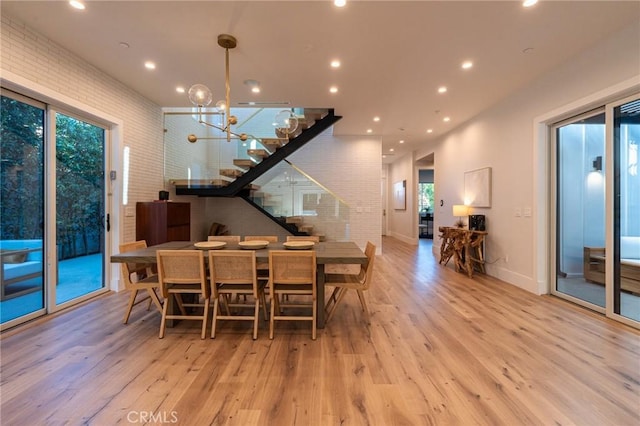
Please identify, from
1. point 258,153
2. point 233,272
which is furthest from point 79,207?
point 258,153

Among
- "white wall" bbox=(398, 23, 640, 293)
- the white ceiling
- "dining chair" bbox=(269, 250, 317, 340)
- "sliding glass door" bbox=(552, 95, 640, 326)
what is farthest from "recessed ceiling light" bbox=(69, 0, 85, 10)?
"sliding glass door" bbox=(552, 95, 640, 326)

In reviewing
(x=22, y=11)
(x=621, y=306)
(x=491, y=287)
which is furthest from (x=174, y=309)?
(x=621, y=306)

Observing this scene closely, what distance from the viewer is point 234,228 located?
757 cm

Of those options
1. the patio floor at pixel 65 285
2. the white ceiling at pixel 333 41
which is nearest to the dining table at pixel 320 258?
the patio floor at pixel 65 285

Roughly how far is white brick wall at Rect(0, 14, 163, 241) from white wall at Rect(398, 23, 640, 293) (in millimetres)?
6040

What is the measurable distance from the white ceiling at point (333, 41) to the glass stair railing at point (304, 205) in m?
1.86

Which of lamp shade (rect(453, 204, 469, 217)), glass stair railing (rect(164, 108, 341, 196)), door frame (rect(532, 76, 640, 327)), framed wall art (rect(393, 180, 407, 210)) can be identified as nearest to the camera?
door frame (rect(532, 76, 640, 327))

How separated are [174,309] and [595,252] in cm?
495

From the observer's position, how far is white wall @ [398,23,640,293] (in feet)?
10.1

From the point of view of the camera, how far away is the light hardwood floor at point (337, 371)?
1.72m

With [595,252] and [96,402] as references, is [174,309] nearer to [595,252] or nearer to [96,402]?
[96,402]

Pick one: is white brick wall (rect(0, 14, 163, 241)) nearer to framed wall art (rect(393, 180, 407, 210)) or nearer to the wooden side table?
the wooden side table

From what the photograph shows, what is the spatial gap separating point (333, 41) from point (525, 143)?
325 centimetres

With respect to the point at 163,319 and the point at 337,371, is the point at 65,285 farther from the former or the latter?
the point at 337,371
